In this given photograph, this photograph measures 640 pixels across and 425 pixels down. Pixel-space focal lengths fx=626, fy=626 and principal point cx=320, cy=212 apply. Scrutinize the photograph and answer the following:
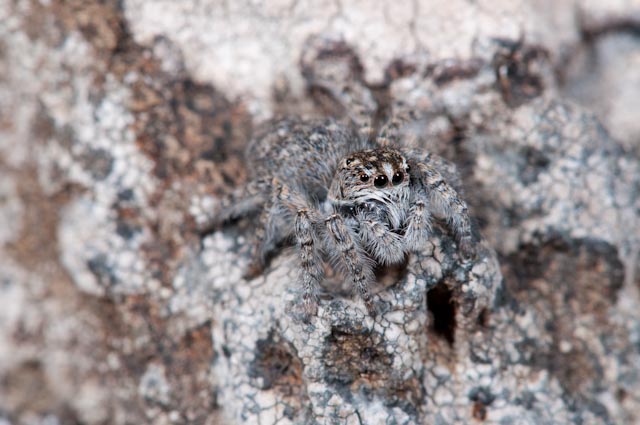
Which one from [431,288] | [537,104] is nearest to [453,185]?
A: [431,288]

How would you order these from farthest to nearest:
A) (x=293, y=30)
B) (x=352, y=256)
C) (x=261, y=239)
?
(x=293, y=30), (x=261, y=239), (x=352, y=256)

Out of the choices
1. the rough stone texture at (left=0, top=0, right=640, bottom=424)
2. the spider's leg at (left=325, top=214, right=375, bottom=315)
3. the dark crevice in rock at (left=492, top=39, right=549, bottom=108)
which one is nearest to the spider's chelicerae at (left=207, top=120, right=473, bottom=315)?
the spider's leg at (left=325, top=214, right=375, bottom=315)

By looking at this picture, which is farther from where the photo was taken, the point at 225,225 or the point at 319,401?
the point at 225,225

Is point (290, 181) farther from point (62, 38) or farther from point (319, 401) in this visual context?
point (62, 38)

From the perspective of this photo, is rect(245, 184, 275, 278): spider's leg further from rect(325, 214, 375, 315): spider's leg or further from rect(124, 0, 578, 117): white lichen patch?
rect(124, 0, 578, 117): white lichen patch

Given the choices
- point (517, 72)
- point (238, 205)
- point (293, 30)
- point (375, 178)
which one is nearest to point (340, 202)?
point (375, 178)

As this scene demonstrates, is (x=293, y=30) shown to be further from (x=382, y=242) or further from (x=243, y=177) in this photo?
(x=382, y=242)
